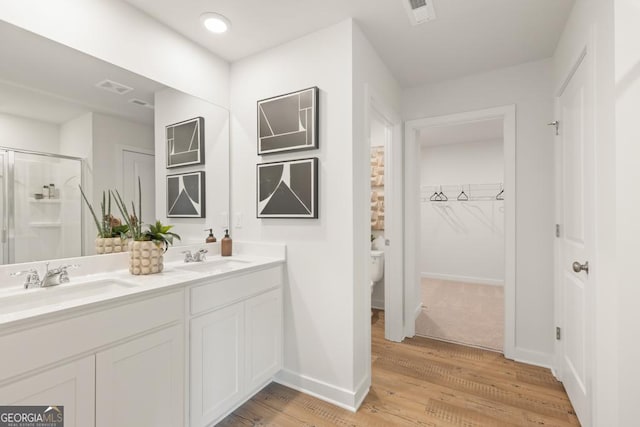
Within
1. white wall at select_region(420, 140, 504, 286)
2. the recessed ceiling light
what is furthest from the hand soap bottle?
white wall at select_region(420, 140, 504, 286)

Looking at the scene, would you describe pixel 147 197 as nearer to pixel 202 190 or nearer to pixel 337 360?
pixel 202 190

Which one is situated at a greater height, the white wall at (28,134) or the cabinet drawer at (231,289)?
the white wall at (28,134)

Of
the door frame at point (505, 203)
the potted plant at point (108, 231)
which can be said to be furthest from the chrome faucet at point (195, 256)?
the door frame at point (505, 203)

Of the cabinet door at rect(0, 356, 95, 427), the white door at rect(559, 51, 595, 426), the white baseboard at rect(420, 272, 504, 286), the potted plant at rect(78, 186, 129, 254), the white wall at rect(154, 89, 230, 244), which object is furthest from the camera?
the white baseboard at rect(420, 272, 504, 286)

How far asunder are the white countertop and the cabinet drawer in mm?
40

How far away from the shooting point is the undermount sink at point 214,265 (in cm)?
192

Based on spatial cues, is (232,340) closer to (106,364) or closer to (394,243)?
(106,364)

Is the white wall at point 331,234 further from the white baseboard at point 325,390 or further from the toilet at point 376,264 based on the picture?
the toilet at point 376,264

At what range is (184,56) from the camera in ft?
6.81

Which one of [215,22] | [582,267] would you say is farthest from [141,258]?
[582,267]

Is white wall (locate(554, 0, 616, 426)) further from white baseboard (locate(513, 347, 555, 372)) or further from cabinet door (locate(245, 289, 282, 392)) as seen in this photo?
cabinet door (locate(245, 289, 282, 392))

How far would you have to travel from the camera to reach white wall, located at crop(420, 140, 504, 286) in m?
4.96

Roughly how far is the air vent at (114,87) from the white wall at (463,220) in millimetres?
4963

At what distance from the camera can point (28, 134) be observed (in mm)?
1431
